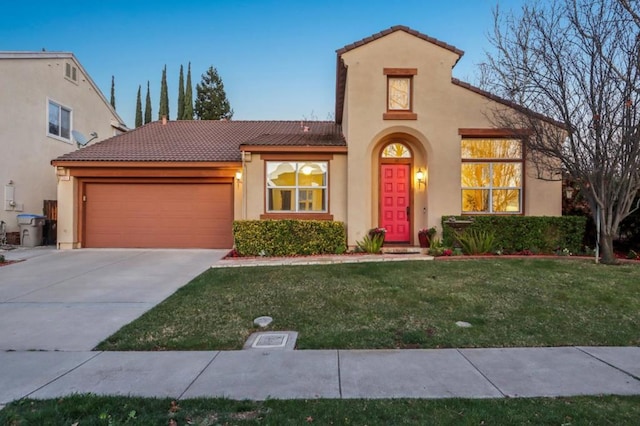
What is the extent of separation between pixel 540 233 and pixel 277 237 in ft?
24.4

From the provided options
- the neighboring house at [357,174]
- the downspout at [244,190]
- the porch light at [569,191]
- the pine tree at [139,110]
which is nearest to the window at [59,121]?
the neighboring house at [357,174]

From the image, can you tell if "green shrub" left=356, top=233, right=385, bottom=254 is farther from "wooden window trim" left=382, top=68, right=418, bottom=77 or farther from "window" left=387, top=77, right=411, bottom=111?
"wooden window trim" left=382, top=68, right=418, bottom=77

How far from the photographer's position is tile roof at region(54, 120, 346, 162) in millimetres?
11625

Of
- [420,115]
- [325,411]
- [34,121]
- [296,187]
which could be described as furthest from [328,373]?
[34,121]

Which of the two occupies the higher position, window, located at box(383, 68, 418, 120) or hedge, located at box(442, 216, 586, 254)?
window, located at box(383, 68, 418, 120)

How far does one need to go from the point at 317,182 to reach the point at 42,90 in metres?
11.7

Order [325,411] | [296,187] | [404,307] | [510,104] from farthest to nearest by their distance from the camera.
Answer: [296,187] < [510,104] < [404,307] < [325,411]

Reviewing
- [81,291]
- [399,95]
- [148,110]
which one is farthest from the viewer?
[148,110]

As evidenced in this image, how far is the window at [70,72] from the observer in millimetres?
14514

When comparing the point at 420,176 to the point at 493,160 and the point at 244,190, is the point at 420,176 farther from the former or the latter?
the point at 244,190

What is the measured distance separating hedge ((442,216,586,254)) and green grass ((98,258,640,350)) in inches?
64.5

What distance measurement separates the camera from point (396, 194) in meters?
11.1

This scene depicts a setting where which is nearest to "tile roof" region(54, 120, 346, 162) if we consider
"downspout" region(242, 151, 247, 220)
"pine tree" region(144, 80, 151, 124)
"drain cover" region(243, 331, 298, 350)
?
"downspout" region(242, 151, 247, 220)

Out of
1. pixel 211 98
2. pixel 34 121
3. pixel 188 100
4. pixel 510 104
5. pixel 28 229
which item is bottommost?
pixel 28 229
